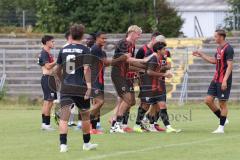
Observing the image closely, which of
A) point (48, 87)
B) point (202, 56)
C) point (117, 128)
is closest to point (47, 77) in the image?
point (48, 87)

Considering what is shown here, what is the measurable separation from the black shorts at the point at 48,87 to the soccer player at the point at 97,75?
1.44 metres

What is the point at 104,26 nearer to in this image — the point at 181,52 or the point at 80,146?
the point at 181,52

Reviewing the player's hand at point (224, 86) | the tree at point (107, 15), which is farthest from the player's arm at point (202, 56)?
the tree at point (107, 15)

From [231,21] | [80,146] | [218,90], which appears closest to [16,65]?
[231,21]

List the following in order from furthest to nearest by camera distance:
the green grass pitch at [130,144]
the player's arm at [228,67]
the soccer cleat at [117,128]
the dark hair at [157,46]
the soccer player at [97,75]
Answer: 1. the dark hair at [157,46]
2. the soccer cleat at [117,128]
3. the soccer player at [97,75]
4. the player's arm at [228,67]
5. the green grass pitch at [130,144]

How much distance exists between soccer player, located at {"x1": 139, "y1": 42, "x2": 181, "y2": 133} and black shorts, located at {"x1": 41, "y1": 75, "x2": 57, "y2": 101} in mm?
2107

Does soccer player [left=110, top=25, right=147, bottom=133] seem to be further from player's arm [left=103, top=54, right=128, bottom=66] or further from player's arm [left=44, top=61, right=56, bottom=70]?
player's arm [left=44, top=61, right=56, bottom=70]

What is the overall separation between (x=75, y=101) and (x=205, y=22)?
3545cm

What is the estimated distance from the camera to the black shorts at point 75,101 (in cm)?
1423

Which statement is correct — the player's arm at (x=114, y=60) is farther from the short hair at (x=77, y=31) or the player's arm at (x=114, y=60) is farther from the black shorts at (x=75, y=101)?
the short hair at (x=77, y=31)

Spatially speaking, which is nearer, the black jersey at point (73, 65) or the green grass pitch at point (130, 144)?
the green grass pitch at point (130, 144)

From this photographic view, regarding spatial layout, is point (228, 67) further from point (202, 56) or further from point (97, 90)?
point (97, 90)

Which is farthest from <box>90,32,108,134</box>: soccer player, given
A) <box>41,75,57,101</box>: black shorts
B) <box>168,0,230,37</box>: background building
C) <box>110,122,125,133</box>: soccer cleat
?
<box>168,0,230,37</box>: background building

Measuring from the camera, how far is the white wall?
4589 centimetres
